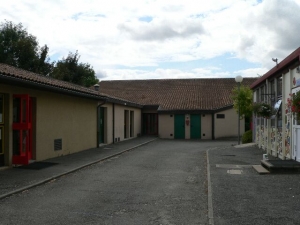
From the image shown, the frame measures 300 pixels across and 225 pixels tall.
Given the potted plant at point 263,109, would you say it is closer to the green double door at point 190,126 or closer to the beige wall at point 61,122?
the beige wall at point 61,122

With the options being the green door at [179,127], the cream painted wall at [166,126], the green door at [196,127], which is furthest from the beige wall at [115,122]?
the green door at [196,127]

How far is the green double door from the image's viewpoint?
32.9 m

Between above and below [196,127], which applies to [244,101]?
above

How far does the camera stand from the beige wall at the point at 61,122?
14602 mm

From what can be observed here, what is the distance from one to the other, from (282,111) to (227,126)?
17862mm

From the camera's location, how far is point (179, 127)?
3319cm

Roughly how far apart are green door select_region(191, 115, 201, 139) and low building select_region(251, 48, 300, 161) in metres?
12.5

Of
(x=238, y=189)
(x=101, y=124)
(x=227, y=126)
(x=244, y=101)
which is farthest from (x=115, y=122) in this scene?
(x=238, y=189)

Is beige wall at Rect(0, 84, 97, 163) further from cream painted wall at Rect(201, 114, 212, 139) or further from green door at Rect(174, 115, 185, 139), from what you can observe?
cream painted wall at Rect(201, 114, 212, 139)

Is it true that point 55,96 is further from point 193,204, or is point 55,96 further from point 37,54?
point 37,54

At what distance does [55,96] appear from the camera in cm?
1605

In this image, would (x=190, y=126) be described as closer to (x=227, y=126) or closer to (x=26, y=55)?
(x=227, y=126)

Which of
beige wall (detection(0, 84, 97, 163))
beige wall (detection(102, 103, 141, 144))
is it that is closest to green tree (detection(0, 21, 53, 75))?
beige wall (detection(102, 103, 141, 144))

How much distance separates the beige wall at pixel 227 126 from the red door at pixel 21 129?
21395 millimetres
